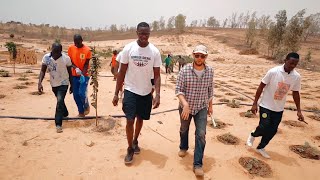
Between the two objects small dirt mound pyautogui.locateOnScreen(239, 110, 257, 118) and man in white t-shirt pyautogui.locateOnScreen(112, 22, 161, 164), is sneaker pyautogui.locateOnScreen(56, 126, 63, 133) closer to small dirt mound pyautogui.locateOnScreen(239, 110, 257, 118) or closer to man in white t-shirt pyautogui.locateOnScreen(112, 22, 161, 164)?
man in white t-shirt pyautogui.locateOnScreen(112, 22, 161, 164)

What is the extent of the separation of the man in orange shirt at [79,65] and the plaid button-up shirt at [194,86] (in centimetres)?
264

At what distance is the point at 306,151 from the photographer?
4.81 metres

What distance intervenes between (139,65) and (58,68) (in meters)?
2.14

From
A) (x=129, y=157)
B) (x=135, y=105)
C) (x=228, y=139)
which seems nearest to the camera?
(x=135, y=105)

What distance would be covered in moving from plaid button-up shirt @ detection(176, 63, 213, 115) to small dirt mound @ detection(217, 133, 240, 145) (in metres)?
1.78

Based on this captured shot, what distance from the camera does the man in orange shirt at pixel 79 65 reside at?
5.29m

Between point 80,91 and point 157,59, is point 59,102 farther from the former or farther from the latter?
point 157,59

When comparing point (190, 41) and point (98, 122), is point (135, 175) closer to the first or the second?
point (98, 122)

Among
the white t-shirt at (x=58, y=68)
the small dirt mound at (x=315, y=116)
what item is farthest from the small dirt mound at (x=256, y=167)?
the small dirt mound at (x=315, y=116)

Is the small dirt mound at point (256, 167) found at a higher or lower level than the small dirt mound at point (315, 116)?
lower

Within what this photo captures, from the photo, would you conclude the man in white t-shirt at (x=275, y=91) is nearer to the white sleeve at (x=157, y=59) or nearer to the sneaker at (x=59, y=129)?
the white sleeve at (x=157, y=59)

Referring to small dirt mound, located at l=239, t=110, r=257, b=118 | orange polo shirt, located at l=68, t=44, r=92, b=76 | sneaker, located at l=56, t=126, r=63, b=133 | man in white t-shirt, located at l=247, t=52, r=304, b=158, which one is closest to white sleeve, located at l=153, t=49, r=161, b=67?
man in white t-shirt, located at l=247, t=52, r=304, b=158

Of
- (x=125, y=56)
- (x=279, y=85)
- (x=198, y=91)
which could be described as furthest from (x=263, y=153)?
(x=125, y=56)

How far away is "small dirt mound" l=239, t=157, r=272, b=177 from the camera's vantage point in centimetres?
393
